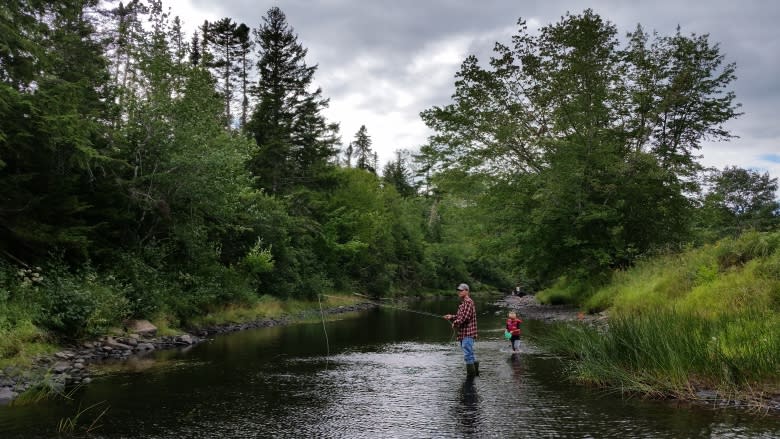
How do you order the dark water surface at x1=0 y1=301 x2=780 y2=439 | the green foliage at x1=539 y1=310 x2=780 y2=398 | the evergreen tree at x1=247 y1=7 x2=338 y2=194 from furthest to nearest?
1. the evergreen tree at x1=247 y1=7 x2=338 y2=194
2. the green foliage at x1=539 y1=310 x2=780 y2=398
3. the dark water surface at x1=0 y1=301 x2=780 y2=439

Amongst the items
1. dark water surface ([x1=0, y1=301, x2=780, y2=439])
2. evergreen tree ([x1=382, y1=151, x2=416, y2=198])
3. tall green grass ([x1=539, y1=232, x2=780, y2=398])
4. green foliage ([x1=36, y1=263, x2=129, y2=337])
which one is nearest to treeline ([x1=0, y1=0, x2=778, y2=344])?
green foliage ([x1=36, y1=263, x2=129, y2=337])

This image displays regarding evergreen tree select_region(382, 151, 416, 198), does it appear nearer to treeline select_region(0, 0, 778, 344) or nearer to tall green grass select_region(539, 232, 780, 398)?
treeline select_region(0, 0, 778, 344)

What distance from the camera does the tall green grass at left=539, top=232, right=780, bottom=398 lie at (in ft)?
29.1

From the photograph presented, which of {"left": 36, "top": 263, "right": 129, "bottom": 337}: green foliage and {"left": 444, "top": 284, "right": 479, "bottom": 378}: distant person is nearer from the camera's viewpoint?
{"left": 444, "top": 284, "right": 479, "bottom": 378}: distant person

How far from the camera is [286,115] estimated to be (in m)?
39.2

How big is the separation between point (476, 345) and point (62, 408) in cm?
1177

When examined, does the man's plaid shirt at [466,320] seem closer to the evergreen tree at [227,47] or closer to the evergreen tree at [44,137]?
the evergreen tree at [44,137]

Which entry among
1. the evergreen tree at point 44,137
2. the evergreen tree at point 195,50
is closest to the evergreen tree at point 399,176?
the evergreen tree at point 195,50

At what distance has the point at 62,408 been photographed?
9.42 meters

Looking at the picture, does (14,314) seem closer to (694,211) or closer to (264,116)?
(264,116)

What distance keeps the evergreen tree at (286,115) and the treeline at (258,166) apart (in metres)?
0.12

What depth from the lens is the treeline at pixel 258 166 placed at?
52.4 feet

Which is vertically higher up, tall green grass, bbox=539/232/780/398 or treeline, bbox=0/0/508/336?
treeline, bbox=0/0/508/336

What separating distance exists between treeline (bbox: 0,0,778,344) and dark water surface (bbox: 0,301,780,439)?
537 cm
